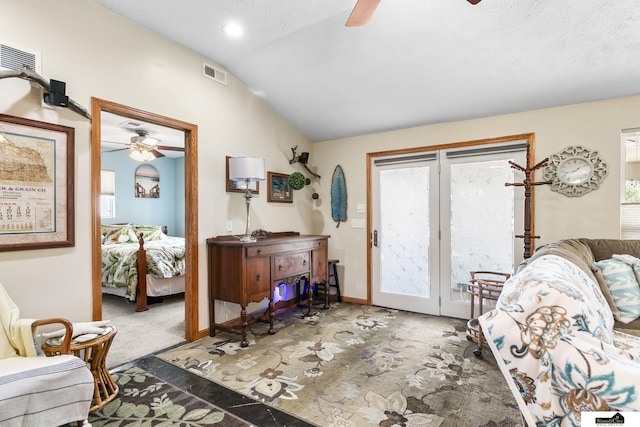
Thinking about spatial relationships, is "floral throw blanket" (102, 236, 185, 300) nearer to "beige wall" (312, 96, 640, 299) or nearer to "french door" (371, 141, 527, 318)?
"french door" (371, 141, 527, 318)

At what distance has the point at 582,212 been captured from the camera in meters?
3.13

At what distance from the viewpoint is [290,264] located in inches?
140

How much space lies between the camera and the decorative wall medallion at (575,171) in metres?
3.06

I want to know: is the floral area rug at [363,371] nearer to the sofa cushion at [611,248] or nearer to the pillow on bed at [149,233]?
the sofa cushion at [611,248]

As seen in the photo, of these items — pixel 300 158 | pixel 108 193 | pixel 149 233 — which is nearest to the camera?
pixel 300 158

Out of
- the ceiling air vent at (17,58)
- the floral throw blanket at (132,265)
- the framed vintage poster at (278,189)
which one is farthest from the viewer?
the floral throw blanket at (132,265)

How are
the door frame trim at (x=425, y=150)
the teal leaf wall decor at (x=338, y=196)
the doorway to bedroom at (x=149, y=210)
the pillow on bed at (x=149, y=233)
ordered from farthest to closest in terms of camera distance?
the pillow on bed at (x=149, y=233) < the teal leaf wall decor at (x=338, y=196) < the door frame trim at (x=425, y=150) < the doorway to bedroom at (x=149, y=210)

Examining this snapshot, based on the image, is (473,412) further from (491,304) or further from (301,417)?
(491,304)

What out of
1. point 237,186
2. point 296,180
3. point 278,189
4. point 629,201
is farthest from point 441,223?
point 237,186

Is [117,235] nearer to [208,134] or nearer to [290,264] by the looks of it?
[208,134]

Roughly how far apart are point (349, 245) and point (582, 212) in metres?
2.64

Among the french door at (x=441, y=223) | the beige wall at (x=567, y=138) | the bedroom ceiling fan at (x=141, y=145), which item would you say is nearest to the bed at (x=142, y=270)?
the bedroom ceiling fan at (x=141, y=145)

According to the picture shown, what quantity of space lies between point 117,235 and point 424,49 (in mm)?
5455

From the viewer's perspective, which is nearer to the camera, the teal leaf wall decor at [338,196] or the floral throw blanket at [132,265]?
the floral throw blanket at [132,265]
